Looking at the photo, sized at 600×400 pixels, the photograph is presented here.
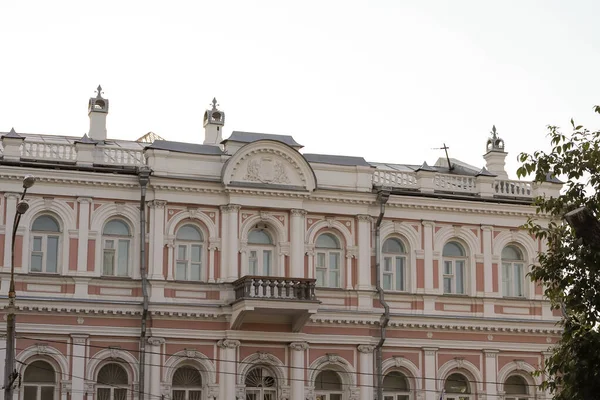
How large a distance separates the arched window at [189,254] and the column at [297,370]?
3692 mm

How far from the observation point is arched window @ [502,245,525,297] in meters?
41.0

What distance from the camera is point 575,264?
18.1 meters

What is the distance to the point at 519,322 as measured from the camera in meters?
40.1

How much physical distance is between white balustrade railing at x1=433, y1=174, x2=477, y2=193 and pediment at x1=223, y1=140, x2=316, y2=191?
17.1 feet

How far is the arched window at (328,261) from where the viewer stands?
38.9 metres

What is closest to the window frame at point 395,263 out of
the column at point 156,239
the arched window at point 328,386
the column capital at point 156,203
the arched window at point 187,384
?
the arched window at point 328,386

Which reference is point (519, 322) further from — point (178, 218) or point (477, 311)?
point (178, 218)

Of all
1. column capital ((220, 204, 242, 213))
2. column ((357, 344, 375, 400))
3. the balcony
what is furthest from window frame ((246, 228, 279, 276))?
column ((357, 344, 375, 400))

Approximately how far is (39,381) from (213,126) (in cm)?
1178

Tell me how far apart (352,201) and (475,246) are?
4.89 m

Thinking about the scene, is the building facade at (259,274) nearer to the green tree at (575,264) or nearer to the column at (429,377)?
the column at (429,377)

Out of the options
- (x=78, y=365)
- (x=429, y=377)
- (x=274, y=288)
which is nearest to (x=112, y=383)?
(x=78, y=365)

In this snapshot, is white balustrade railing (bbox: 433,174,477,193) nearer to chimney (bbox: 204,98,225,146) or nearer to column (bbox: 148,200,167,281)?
chimney (bbox: 204,98,225,146)

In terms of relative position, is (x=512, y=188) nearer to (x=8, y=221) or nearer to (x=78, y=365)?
(x=78, y=365)
